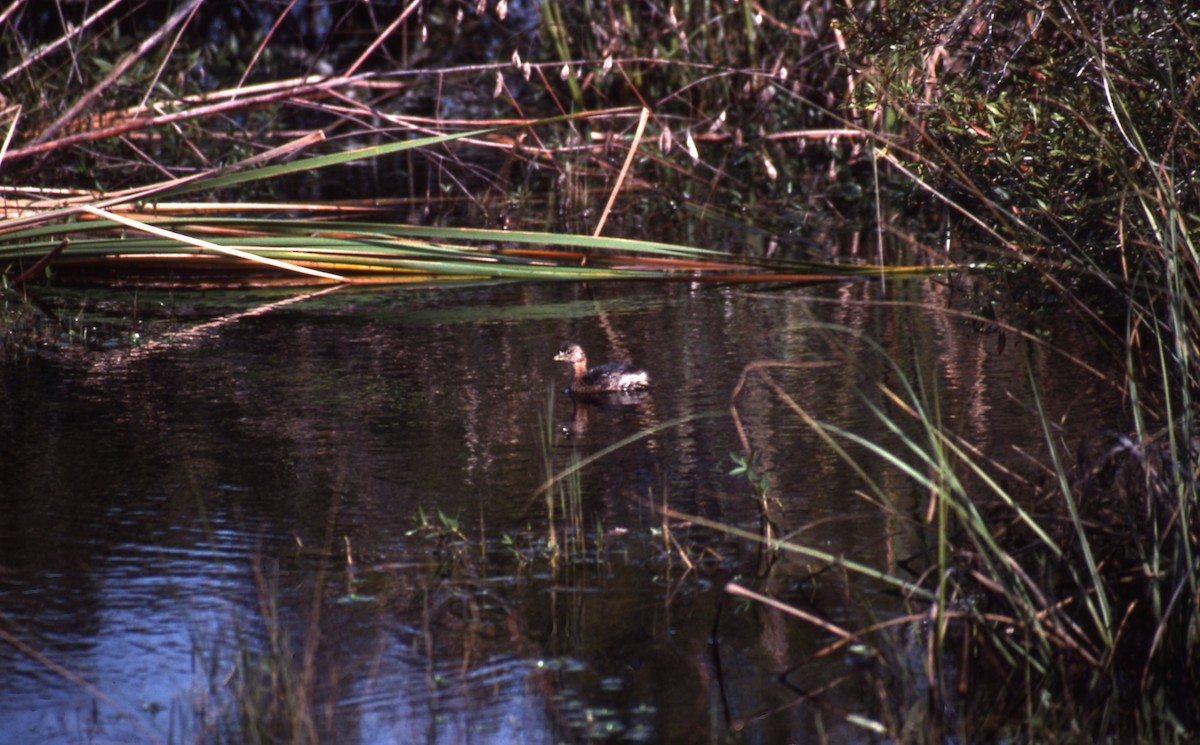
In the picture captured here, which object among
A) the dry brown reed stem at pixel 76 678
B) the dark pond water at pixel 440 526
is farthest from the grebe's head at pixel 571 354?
the dry brown reed stem at pixel 76 678

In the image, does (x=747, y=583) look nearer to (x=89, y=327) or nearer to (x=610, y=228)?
(x=89, y=327)

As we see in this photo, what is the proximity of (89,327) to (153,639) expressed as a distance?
3.98 metres

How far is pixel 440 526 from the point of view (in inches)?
186

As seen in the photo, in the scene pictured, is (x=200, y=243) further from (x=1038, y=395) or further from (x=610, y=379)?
(x=1038, y=395)

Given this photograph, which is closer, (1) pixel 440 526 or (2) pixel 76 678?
(2) pixel 76 678

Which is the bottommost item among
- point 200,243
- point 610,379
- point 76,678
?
point 76,678

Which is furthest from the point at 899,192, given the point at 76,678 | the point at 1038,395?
the point at 76,678

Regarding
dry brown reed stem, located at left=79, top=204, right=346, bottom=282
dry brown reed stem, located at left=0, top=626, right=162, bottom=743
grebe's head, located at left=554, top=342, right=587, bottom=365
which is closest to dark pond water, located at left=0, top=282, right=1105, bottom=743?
dry brown reed stem, located at left=0, top=626, right=162, bottom=743

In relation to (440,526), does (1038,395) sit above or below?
above

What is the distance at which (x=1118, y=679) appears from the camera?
12.1 ft

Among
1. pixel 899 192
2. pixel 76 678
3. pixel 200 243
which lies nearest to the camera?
pixel 76 678

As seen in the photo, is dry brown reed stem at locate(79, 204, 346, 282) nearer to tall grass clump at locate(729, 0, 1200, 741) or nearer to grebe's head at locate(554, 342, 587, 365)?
grebe's head at locate(554, 342, 587, 365)

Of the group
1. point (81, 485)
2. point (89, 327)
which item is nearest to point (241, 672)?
point (81, 485)

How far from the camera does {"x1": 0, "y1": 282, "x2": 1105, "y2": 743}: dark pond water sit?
3725 millimetres
